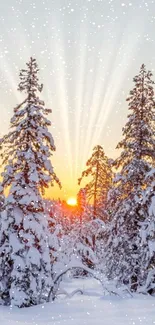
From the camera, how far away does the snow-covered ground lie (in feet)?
29.9

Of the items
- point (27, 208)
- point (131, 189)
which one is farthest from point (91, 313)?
point (131, 189)

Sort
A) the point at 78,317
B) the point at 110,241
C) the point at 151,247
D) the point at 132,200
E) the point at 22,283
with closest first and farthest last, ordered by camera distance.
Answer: the point at 78,317
the point at 22,283
the point at 151,247
the point at 132,200
the point at 110,241

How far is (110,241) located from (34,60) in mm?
11243

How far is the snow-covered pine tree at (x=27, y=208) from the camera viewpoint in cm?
1482

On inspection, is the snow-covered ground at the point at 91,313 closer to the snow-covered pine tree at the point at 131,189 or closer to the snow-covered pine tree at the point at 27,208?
the snow-covered pine tree at the point at 27,208

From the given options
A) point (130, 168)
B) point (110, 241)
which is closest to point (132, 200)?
point (130, 168)

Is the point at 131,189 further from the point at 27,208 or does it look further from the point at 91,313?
the point at 91,313

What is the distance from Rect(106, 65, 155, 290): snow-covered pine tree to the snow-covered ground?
7.61 m

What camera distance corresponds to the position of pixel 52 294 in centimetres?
1529

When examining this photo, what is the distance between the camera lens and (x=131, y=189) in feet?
69.3

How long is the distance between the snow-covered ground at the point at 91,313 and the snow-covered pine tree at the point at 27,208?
250 cm

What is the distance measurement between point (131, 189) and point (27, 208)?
7366 mm

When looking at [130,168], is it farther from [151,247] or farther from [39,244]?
[39,244]

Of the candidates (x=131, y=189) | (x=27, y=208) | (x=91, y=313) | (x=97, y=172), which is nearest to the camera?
(x=91, y=313)
